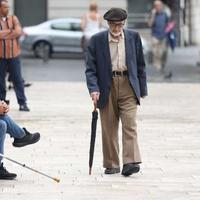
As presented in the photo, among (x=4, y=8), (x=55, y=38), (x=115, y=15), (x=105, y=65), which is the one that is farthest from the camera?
(x=55, y=38)

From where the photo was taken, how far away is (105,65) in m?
8.98

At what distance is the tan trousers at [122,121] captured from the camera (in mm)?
8961

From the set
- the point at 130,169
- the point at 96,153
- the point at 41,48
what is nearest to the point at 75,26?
the point at 41,48

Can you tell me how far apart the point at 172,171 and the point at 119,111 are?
901mm

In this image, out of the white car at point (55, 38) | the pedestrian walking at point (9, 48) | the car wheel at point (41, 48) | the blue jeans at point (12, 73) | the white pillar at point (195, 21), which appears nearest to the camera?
the pedestrian walking at point (9, 48)

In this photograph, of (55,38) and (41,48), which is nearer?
(41,48)

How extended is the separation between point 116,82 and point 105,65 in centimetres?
22

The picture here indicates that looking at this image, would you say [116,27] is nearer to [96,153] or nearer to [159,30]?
[96,153]

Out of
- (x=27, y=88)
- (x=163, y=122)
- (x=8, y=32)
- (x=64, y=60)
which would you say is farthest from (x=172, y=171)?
(x=64, y=60)

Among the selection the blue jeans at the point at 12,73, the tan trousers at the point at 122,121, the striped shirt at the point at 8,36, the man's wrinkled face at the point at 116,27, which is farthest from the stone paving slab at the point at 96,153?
the man's wrinkled face at the point at 116,27

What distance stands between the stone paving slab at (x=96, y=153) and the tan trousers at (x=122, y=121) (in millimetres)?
224

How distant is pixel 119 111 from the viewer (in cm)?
910

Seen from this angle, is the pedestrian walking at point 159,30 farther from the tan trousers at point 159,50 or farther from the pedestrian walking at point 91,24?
the pedestrian walking at point 91,24

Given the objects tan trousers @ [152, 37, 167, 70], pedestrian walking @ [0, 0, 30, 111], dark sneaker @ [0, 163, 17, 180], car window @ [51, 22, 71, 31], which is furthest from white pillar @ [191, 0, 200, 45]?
dark sneaker @ [0, 163, 17, 180]
